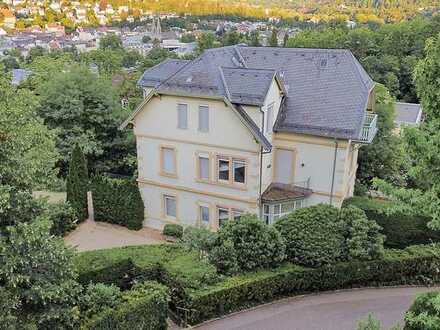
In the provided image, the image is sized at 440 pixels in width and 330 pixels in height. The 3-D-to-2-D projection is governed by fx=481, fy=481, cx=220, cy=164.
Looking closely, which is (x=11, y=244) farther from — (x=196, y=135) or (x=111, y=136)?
(x=111, y=136)

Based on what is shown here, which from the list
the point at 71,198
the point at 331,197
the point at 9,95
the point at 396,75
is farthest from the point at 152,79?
the point at 396,75

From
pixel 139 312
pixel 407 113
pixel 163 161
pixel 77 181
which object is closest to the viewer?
pixel 139 312

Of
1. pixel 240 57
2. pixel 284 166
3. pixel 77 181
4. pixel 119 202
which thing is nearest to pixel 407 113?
pixel 240 57

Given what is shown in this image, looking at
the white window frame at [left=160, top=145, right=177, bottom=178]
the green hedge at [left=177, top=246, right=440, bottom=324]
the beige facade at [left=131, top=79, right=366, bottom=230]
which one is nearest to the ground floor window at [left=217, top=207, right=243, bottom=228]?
the beige facade at [left=131, top=79, right=366, bottom=230]

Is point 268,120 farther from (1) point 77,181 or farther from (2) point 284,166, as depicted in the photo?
(1) point 77,181

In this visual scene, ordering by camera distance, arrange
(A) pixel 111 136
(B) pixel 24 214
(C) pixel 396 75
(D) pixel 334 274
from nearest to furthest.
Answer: (B) pixel 24 214 < (D) pixel 334 274 < (A) pixel 111 136 < (C) pixel 396 75

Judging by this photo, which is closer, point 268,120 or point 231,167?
point 268,120

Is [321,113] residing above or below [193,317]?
above
